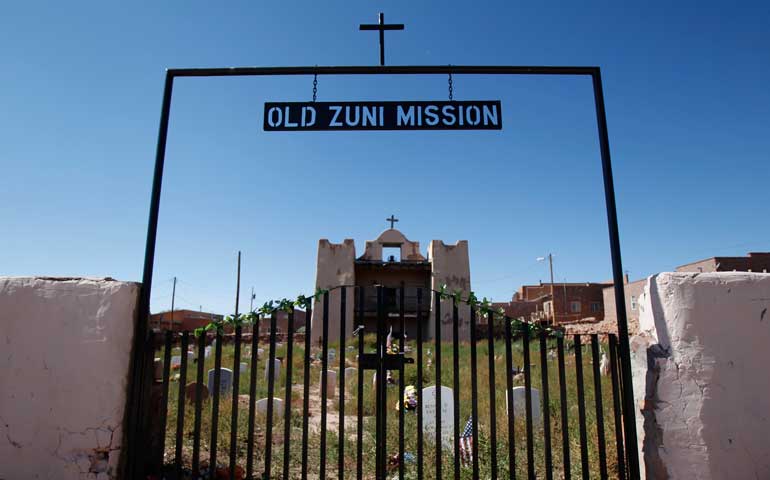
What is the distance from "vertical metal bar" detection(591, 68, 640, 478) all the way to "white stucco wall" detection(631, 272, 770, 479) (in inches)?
4.1

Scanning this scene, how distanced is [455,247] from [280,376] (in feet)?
54.1

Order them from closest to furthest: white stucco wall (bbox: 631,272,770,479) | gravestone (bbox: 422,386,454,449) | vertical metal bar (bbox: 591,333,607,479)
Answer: white stucco wall (bbox: 631,272,770,479)
vertical metal bar (bbox: 591,333,607,479)
gravestone (bbox: 422,386,454,449)

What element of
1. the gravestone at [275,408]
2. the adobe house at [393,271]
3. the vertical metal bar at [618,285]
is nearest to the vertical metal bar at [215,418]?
the vertical metal bar at [618,285]

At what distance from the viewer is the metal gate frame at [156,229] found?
12.4ft

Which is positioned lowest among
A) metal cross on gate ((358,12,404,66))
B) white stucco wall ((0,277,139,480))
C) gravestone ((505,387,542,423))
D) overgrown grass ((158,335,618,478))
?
overgrown grass ((158,335,618,478))

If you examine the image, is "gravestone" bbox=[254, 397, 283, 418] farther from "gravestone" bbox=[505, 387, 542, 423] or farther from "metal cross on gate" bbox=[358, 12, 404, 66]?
"metal cross on gate" bbox=[358, 12, 404, 66]

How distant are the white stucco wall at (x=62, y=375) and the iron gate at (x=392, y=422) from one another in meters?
0.41

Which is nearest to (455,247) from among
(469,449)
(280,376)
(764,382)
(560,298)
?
(560,298)

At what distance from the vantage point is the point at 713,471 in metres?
3.46

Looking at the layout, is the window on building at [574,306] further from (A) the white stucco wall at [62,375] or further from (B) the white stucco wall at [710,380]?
(A) the white stucco wall at [62,375]

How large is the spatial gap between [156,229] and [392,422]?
5.23m

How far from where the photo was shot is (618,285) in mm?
3877

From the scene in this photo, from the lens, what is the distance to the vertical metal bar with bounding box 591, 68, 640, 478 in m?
3.67

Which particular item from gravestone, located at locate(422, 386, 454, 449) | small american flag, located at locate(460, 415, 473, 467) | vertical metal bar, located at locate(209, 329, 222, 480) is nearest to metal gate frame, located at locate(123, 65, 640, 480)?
→ vertical metal bar, located at locate(209, 329, 222, 480)
